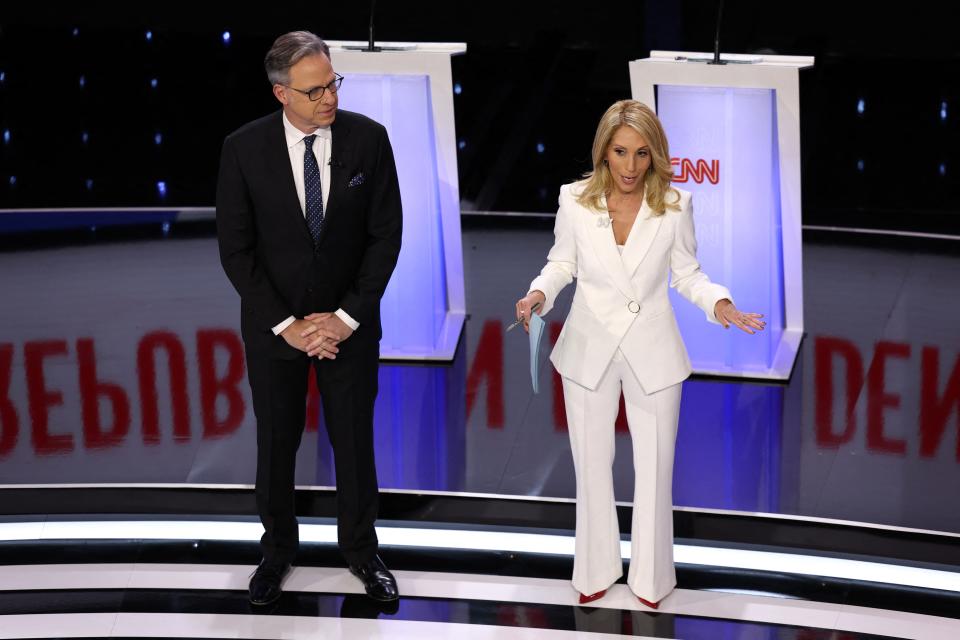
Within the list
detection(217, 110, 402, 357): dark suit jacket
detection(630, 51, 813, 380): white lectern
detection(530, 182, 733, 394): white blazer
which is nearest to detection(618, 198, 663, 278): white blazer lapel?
detection(530, 182, 733, 394): white blazer

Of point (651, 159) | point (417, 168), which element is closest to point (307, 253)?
point (651, 159)

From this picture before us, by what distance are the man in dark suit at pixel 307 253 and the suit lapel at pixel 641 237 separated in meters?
0.70

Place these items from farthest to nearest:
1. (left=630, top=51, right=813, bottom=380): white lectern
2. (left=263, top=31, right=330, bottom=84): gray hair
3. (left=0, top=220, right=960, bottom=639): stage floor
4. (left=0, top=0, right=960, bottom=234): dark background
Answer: (left=0, top=0, right=960, bottom=234): dark background
(left=630, top=51, right=813, bottom=380): white lectern
(left=0, top=220, right=960, bottom=639): stage floor
(left=263, top=31, right=330, bottom=84): gray hair

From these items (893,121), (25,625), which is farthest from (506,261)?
(25,625)

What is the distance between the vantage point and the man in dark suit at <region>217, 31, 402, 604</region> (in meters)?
3.60

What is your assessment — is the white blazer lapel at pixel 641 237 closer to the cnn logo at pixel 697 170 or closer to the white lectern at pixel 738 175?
the white lectern at pixel 738 175

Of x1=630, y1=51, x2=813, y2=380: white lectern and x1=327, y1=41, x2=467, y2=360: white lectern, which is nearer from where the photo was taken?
x1=630, y1=51, x2=813, y2=380: white lectern

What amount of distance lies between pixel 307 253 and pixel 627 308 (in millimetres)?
947

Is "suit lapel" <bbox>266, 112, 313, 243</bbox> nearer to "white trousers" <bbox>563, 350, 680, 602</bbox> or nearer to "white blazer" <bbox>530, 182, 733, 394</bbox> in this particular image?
"white blazer" <bbox>530, 182, 733, 394</bbox>

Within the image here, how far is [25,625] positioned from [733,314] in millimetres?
2322

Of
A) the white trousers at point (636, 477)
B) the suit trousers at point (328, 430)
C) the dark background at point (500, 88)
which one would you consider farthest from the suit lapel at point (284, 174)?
the dark background at point (500, 88)

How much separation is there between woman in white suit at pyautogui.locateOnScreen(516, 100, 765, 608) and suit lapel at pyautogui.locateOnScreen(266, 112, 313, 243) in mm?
708

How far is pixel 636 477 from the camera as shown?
3.71 meters

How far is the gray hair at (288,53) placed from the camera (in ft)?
11.3
